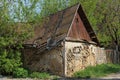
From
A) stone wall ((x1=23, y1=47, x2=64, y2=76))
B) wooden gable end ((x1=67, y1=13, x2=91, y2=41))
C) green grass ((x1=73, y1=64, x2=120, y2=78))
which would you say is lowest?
green grass ((x1=73, y1=64, x2=120, y2=78))

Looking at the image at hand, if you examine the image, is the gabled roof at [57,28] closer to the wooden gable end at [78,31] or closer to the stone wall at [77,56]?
the wooden gable end at [78,31]

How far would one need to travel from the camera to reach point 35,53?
84.3 ft

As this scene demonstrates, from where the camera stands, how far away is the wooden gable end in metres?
24.3

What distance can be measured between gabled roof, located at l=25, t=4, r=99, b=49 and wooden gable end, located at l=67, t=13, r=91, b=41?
53 cm

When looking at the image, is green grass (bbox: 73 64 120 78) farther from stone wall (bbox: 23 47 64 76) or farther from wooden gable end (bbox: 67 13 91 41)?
wooden gable end (bbox: 67 13 91 41)

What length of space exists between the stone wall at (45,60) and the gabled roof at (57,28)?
73 centimetres

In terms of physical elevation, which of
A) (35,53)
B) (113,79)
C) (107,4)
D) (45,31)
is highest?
(107,4)

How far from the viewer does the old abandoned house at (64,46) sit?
2336 cm

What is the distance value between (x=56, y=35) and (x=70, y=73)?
11.5 ft

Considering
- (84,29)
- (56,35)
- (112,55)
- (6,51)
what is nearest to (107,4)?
(112,55)

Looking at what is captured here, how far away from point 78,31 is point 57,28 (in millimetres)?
1866

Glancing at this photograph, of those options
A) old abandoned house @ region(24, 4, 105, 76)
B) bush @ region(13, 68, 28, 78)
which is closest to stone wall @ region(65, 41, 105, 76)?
old abandoned house @ region(24, 4, 105, 76)

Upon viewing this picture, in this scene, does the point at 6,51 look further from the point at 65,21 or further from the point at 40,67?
the point at 65,21

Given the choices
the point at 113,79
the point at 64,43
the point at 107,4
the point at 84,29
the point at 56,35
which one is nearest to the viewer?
the point at 113,79
